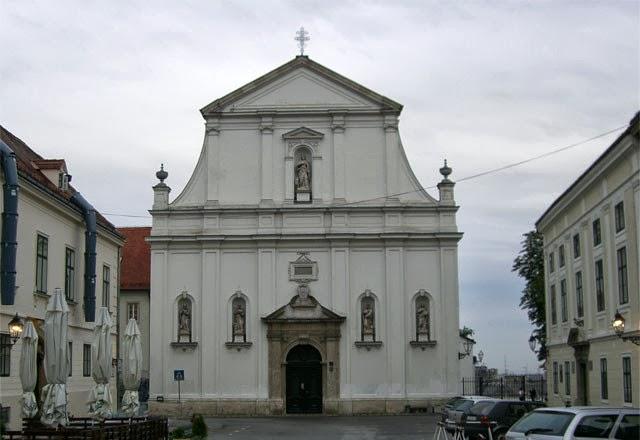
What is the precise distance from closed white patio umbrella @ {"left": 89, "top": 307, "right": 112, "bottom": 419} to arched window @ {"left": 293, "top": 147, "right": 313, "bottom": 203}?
65.6 feet

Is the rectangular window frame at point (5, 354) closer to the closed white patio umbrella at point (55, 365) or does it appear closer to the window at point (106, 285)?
the closed white patio umbrella at point (55, 365)

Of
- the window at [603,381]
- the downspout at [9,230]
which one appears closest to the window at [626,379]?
the window at [603,381]

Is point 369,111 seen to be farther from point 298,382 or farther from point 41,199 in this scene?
point 41,199

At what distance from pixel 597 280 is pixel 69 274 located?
18116 millimetres

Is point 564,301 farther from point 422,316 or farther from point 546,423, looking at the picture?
point 546,423

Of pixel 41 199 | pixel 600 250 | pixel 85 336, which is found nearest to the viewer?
pixel 600 250

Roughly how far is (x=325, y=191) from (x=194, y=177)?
6411 millimetres

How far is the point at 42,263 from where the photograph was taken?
30.9 meters

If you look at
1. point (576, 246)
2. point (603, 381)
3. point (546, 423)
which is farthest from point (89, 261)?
point (546, 423)

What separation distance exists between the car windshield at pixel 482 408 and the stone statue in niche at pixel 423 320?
1848cm

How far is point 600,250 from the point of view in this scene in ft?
91.4

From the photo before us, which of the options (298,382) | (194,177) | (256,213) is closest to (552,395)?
(298,382)

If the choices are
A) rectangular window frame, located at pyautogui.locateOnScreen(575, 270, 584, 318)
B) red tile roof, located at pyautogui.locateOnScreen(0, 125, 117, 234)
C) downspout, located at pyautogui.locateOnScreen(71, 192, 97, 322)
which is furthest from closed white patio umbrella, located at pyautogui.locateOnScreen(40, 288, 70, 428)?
rectangular window frame, located at pyautogui.locateOnScreen(575, 270, 584, 318)

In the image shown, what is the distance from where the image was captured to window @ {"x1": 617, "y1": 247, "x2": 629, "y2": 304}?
2506 cm
